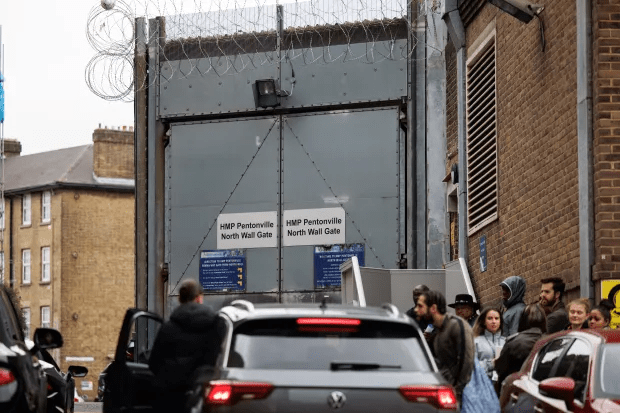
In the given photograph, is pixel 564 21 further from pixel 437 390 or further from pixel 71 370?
pixel 437 390

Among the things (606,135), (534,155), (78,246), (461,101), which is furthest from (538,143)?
(78,246)

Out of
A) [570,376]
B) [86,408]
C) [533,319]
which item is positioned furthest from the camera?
[86,408]

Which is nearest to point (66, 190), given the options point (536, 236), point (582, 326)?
point (536, 236)

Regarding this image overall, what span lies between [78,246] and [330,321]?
2567 inches

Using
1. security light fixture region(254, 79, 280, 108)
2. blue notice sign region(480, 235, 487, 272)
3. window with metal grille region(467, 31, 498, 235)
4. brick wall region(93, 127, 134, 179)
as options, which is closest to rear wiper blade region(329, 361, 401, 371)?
window with metal grille region(467, 31, 498, 235)

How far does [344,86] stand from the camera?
76.3 feet

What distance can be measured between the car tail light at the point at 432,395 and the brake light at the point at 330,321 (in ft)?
1.68

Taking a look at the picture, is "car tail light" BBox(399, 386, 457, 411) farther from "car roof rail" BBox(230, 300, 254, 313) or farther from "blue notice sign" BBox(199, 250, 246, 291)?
"blue notice sign" BBox(199, 250, 246, 291)

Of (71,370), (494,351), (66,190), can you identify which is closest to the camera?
(494,351)

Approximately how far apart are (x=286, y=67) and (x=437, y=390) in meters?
15.4

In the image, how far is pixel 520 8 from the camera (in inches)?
671

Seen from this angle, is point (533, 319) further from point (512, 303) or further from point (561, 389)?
point (561, 389)

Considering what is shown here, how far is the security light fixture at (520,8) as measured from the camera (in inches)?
671

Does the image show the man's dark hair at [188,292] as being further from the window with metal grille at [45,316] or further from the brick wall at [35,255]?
the window with metal grille at [45,316]
